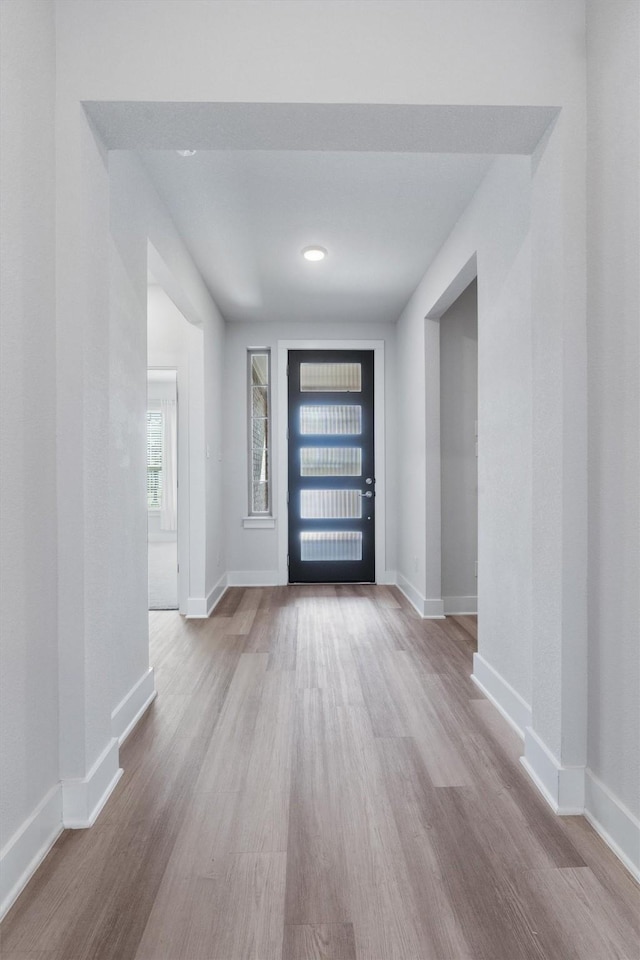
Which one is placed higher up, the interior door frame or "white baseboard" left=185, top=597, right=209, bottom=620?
the interior door frame

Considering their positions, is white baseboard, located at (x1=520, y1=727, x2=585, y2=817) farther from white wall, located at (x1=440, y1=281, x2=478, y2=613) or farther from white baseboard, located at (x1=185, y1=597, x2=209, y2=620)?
white baseboard, located at (x1=185, y1=597, x2=209, y2=620)

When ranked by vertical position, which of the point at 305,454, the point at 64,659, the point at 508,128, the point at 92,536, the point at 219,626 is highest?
the point at 508,128

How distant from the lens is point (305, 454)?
554 centimetres

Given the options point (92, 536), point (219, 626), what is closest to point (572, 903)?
point (92, 536)

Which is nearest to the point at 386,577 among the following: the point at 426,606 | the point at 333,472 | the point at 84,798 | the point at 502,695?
the point at 333,472

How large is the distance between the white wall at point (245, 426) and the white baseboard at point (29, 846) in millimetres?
3860

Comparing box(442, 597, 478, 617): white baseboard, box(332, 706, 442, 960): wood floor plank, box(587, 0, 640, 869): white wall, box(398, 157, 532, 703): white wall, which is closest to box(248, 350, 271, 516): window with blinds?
box(442, 597, 478, 617): white baseboard

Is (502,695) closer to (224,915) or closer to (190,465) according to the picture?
(224,915)

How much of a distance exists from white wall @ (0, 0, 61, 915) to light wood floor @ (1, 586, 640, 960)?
0.83ft

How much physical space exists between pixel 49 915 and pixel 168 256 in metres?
2.98

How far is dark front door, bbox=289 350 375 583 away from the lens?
5.54m

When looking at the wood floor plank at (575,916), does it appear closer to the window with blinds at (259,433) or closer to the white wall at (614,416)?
the white wall at (614,416)

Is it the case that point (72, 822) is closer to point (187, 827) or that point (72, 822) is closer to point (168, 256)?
point (187, 827)

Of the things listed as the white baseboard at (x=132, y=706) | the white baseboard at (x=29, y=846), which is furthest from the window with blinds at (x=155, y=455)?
the white baseboard at (x=29, y=846)
